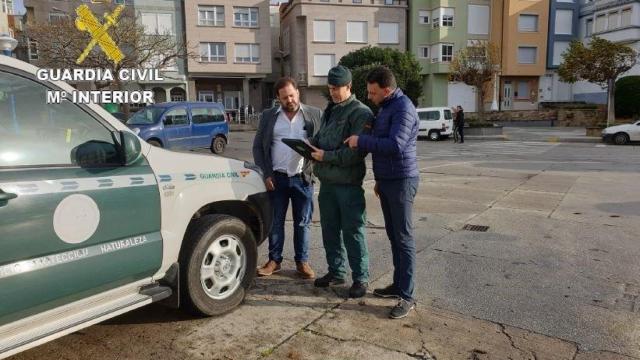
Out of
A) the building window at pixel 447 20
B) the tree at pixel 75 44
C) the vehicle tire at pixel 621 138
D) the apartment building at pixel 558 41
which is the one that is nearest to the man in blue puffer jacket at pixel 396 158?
the vehicle tire at pixel 621 138

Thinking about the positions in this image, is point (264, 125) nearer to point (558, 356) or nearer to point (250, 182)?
point (250, 182)

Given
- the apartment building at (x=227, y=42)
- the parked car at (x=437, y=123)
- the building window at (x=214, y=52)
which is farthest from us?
the building window at (x=214, y=52)

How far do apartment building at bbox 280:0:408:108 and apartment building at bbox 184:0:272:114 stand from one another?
2933 millimetres

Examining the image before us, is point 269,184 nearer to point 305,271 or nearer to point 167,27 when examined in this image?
point 305,271

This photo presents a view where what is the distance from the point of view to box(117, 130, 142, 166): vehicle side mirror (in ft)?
10.1

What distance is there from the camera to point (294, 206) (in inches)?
187

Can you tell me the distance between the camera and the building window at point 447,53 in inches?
1769

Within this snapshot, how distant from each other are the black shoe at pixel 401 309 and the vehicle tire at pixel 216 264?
1182 mm

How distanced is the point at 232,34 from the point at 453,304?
42.3 metres

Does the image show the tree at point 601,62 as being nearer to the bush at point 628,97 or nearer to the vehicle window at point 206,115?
the bush at point 628,97

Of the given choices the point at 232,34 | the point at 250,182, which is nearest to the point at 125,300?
the point at 250,182

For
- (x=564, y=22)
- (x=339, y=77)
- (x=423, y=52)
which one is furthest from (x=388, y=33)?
(x=339, y=77)

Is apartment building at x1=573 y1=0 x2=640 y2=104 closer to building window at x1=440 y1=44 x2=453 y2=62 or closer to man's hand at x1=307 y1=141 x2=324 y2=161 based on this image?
building window at x1=440 y1=44 x2=453 y2=62

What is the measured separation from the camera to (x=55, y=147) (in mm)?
2879
